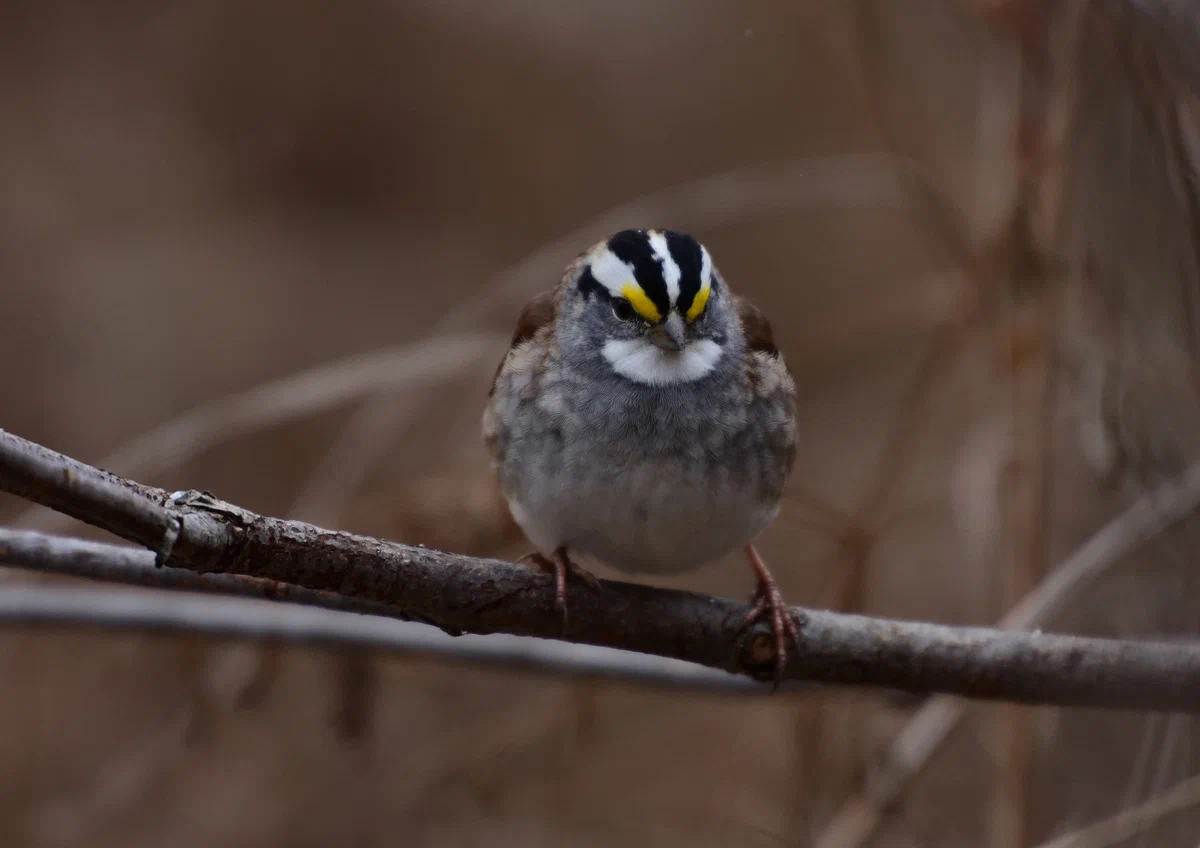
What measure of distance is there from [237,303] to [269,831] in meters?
3.25

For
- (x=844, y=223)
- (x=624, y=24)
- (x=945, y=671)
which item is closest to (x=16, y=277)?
(x=624, y=24)

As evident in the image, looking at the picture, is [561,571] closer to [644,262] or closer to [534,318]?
[644,262]

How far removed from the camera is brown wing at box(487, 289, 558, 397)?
3.14 metres

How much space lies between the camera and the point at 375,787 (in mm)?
4816

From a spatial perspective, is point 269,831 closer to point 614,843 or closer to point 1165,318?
point 614,843

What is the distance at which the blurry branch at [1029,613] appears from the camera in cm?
274

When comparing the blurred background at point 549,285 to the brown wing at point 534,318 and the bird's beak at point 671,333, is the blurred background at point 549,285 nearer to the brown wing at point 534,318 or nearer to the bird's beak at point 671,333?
the brown wing at point 534,318

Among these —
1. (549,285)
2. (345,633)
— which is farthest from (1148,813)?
(549,285)

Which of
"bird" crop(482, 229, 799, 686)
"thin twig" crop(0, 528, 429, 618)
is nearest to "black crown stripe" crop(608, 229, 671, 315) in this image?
"bird" crop(482, 229, 799, 686)

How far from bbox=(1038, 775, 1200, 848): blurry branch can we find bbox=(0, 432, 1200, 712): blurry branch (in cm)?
13

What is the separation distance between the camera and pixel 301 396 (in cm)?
335

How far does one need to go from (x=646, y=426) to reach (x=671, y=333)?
21 centimetres

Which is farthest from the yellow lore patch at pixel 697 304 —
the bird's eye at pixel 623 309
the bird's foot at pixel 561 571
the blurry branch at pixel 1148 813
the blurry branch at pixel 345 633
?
the blurry branch at pixel 1148 813

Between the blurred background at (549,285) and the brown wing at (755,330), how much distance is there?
407mm
